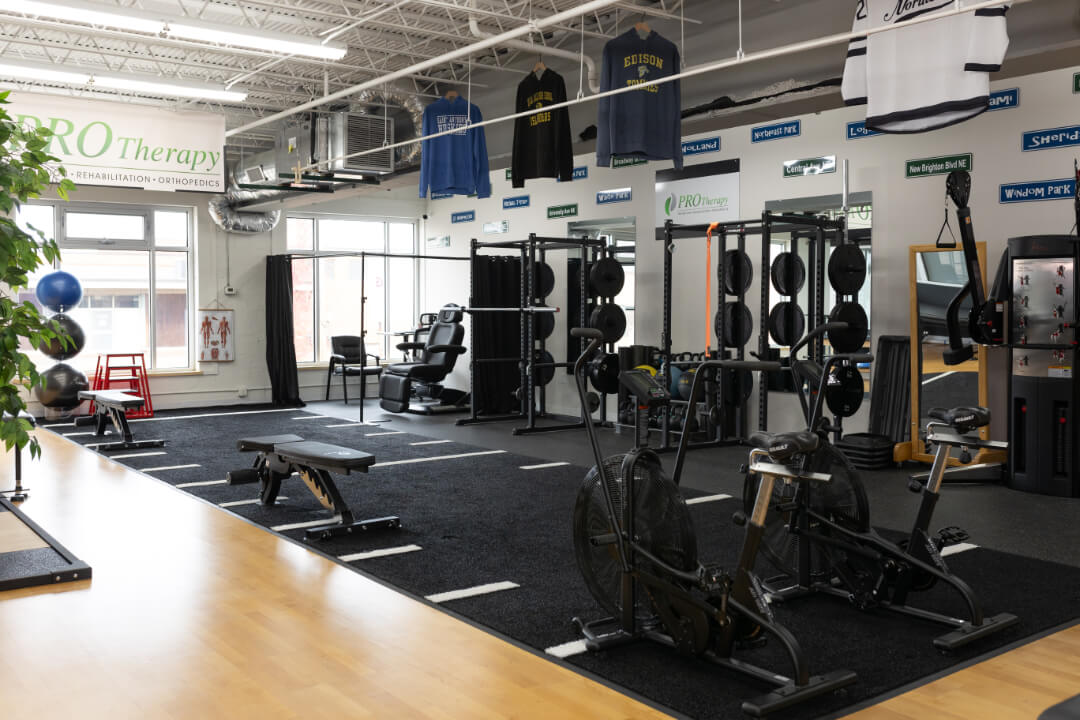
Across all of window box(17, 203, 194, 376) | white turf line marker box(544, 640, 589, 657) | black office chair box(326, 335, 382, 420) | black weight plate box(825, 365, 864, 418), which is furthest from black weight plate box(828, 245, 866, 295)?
window box(17, 203, 194, 376)

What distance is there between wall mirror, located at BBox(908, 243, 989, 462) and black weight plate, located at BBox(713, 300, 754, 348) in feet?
4.37

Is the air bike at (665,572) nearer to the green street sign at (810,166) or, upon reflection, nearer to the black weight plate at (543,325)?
the green street sign at (810,166)

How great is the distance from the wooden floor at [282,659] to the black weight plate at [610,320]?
4.52m

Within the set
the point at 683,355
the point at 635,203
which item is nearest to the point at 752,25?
the point at 635,203

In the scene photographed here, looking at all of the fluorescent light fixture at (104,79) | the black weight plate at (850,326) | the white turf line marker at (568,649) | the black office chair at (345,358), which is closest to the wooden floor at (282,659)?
the white turf line marker at (568,649)

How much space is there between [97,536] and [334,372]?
7050 mm

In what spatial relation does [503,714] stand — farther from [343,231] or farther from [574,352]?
[343,231]

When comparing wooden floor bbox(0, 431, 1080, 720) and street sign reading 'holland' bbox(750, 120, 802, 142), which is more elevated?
street sign reading 'holland' bbox(750, 120, 802, 142)

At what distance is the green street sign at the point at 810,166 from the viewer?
24.3 feet

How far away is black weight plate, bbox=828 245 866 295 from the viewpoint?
6914 millimetres

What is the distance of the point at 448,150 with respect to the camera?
8.79m

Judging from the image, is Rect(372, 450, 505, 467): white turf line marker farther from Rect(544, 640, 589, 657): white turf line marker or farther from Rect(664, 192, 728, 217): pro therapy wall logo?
Rect(544, 640, 589, 657): white turf line marker

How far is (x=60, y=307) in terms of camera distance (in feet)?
Answer: 31.3

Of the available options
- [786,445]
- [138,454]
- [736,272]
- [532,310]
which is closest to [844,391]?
[736,272]
